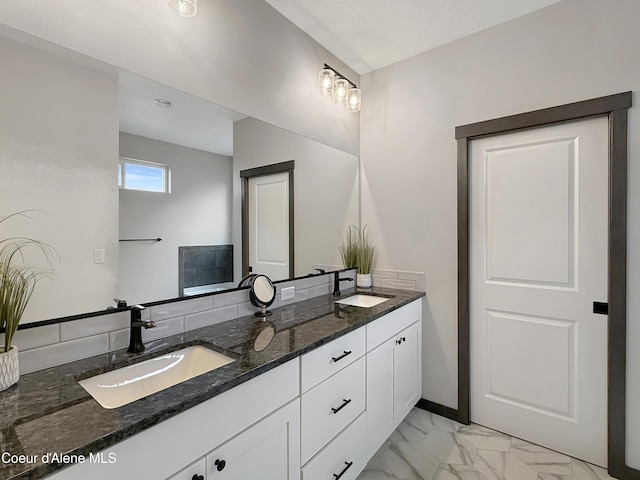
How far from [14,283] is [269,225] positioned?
1184 mm

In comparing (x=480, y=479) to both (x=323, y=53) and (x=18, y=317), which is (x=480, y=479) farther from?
(x=323, y=53)

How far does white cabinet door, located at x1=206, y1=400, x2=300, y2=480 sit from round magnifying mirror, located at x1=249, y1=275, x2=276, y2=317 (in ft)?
Result: 1.95

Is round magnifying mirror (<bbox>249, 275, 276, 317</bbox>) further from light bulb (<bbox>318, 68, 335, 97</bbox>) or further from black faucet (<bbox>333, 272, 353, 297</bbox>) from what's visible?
light bulb (<bbox>318, 68, 335, 97</bbox>)

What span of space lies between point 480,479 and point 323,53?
113 inches

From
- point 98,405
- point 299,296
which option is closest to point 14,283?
point 98,405

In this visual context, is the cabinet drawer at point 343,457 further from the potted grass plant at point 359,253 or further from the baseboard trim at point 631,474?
the baseboard trim at point 631,474

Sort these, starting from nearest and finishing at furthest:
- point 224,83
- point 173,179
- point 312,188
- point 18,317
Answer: point 18,317 → point 173,179 → point 224,83 → point 312,188

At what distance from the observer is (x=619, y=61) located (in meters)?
1.70

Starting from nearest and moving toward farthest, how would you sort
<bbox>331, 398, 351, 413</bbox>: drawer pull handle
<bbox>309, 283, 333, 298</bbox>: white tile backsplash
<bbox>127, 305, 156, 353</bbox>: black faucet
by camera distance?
<bbox>127, 305, 156, 353</bbox>: black faucet, <bbox>331, 398, 351, 413</bbox>: drawer pull handle, <bbox>309, 283, 333, 298</bbox>: white tile backsplash

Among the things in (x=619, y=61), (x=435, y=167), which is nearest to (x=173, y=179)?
(x=435, y=167)

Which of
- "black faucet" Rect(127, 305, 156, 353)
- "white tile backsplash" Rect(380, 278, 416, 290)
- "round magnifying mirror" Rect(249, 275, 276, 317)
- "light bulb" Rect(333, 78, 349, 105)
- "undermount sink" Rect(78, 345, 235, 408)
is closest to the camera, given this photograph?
"undermount sink" Rect(78, 345, 235, 408)

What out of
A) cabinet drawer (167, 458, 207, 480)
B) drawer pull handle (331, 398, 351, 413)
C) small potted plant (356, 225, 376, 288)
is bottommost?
drawer pull handle (331, 398, 351, 413)

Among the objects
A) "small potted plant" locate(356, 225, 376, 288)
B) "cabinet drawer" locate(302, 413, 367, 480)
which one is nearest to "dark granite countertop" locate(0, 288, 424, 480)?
"cabinet drawer" locate(302, 413, 367, 480)

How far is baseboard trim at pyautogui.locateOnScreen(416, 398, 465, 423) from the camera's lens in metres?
2.25
